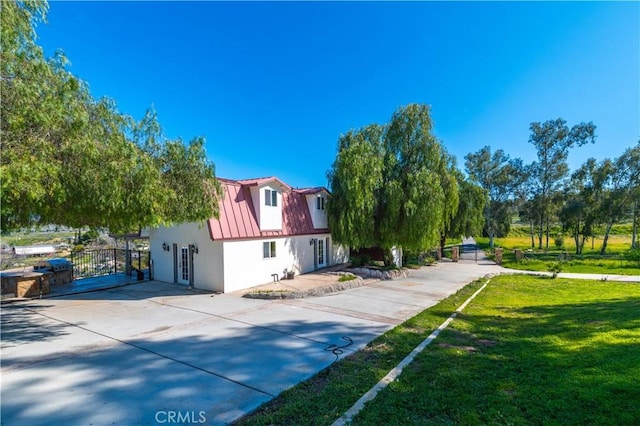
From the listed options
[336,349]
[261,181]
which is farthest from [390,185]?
[336,349]

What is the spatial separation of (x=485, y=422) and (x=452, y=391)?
867 mm

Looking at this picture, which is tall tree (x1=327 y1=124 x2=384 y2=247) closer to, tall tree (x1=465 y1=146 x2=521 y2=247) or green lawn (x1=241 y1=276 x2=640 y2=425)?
green lawn (x1=241 y1=276 x2=640 y2=425)

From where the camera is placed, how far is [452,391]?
14.5ft

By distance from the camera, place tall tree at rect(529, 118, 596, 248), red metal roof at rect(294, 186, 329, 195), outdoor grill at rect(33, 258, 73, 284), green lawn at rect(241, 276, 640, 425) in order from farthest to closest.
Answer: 1. tall tree at rect(529, 118, 596, 248)
2. red metal roof at rect(294, 186, 329, 195)
3. outdoor grill at rect(33, 258, 73, 284)
4. green lawn at rect(241, 276, 640, 425)

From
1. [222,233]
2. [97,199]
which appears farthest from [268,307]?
[97,199]

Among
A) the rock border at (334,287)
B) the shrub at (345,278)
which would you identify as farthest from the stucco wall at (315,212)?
the shrub at (345,278)

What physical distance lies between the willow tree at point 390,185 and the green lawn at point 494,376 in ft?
25.8

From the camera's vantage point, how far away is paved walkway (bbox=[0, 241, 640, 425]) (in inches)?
171

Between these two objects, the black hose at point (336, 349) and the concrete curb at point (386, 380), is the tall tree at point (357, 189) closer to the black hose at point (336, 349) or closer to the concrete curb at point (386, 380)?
the concrete curb at point (386, 380)

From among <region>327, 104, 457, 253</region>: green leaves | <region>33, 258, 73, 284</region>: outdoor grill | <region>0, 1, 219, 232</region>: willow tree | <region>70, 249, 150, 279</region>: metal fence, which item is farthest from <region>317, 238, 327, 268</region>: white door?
<region>33, 258, 73, 284</region>: outdoor grill

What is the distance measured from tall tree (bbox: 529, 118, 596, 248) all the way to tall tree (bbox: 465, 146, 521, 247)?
2374 mm

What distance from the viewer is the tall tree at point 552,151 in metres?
29.9

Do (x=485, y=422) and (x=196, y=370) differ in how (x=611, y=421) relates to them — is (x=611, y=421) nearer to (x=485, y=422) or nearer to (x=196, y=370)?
(x=485, y=422)

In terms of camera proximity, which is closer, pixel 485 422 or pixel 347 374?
pixel 485 422
